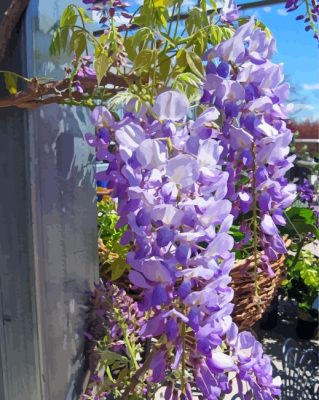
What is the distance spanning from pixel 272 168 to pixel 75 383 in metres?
0.54

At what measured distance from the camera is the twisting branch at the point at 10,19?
2.20ft

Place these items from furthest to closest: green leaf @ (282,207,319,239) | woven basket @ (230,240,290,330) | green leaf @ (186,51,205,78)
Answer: green leaf @ (282,207,319,239) → woven basket @ (230,240,290,330) → green leaf @ (186,51,205,78)

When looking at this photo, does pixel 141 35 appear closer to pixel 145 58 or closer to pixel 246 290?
pixel 145 58

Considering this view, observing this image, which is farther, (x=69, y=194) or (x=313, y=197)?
(x=313, y=197)

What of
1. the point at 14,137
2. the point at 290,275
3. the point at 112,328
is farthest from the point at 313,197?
the point at 14,137

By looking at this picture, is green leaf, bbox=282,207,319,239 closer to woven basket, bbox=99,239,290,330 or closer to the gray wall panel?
woven basket, bbox=99,239,290,330

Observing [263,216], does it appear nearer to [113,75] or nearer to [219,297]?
[219,297]

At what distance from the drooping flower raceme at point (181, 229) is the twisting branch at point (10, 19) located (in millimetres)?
286

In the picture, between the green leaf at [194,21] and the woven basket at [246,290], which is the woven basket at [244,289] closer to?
the woven basket at [246,290]

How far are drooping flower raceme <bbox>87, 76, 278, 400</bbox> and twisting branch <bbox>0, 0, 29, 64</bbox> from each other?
286 mm

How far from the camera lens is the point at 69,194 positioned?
80cm

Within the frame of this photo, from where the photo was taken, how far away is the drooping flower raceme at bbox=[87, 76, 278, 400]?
1.53 feet

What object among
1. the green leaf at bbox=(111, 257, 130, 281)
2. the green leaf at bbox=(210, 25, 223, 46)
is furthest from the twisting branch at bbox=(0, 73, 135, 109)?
the green leaf at bbox=(111, 257, 130, 281)

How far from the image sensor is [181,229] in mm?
476
